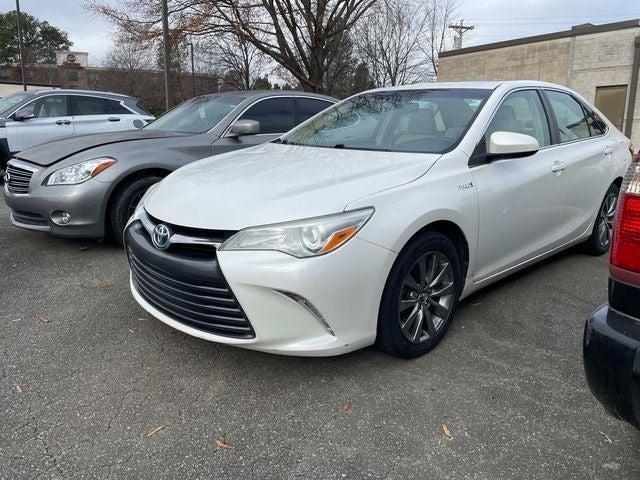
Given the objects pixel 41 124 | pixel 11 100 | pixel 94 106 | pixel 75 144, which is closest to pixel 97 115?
pixel 94 106

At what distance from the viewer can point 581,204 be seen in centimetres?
410

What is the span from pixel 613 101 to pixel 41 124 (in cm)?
1955

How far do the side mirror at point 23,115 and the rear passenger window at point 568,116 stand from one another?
8.35 metres

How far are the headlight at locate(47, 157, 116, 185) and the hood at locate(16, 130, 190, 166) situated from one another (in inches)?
8.9

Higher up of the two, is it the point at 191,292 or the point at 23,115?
the point at 23,115

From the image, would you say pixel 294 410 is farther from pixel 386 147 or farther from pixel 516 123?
pixel 516 123

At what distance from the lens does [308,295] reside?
7.63 ft

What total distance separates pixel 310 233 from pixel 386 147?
4.16 ft

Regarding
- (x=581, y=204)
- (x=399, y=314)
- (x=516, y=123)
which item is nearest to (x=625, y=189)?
(x=399, y=314)

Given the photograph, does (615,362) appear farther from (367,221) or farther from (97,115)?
(97,115)

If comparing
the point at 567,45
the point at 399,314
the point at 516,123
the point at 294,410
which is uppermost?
the point at 567,45

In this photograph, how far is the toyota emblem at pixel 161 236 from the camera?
8.70 ft

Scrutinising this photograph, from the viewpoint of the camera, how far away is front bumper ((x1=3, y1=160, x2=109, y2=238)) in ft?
14.5

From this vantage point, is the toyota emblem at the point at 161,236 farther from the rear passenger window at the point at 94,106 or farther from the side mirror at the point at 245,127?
the rear passenger window at the point at 94,106
